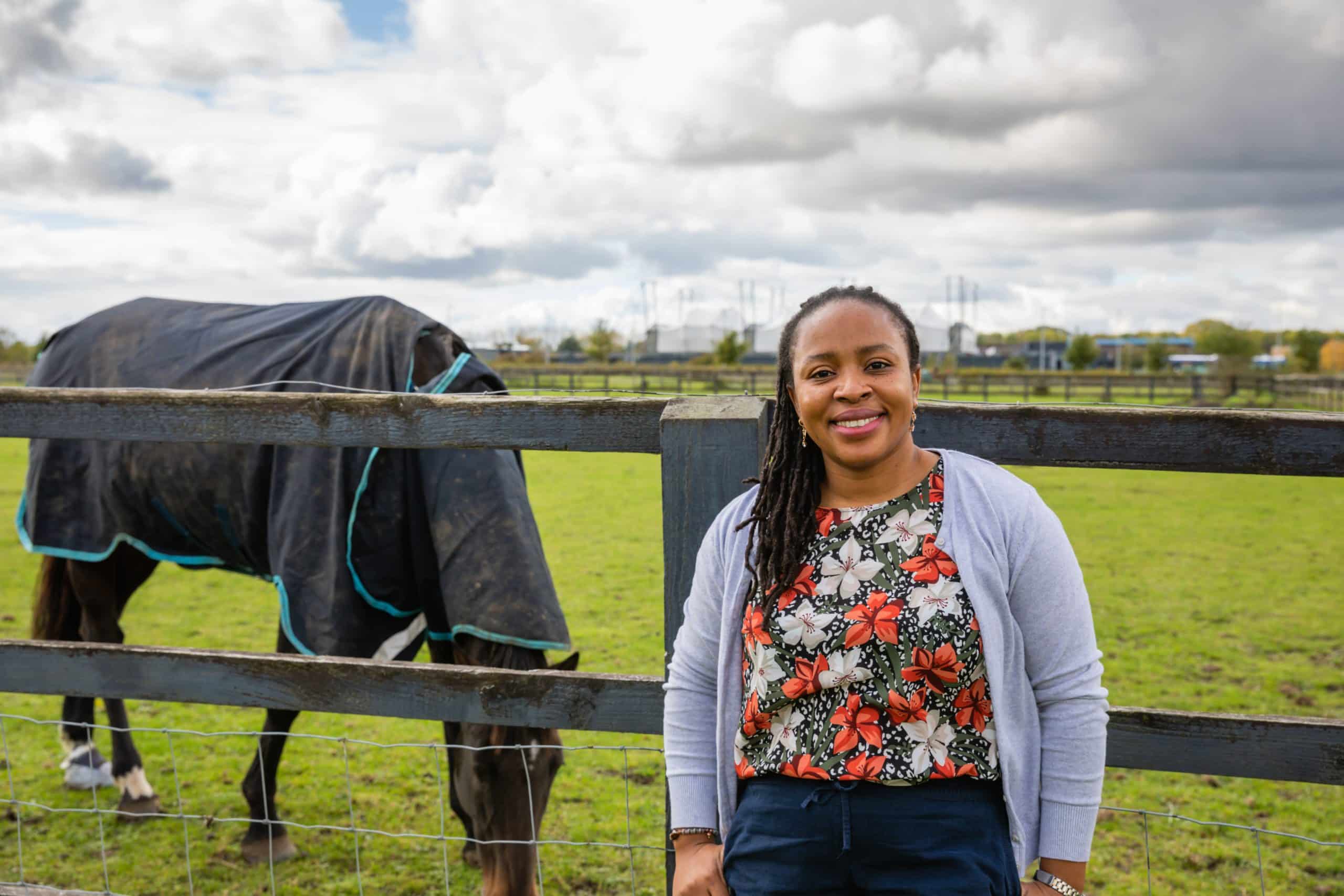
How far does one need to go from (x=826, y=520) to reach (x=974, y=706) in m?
0.34

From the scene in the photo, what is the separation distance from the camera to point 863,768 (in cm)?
146

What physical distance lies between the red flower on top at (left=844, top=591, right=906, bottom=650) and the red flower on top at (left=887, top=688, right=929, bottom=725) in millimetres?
75

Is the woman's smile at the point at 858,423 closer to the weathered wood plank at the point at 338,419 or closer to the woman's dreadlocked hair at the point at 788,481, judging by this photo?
the woman's dreadlocked hair at the point at 788,481

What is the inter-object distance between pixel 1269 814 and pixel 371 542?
135 inches

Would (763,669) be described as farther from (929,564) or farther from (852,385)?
(852,385)

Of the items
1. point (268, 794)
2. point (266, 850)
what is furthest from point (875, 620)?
point (268, 794)

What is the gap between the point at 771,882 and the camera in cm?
152

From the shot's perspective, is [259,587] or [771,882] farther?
[259,587]

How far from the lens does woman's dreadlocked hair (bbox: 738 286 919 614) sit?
5.18 ft

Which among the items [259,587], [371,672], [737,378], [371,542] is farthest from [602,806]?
[737,378]

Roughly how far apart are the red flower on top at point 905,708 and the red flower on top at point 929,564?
6.1 inches

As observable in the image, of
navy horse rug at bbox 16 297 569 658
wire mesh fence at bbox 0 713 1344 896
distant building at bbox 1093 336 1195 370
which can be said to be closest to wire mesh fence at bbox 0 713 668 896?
wire mesh fence at bbox 0 713 1344 896

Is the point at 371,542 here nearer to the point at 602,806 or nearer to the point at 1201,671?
the point at 602,806

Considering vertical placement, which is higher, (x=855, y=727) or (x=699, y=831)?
(x=855, y=727)
